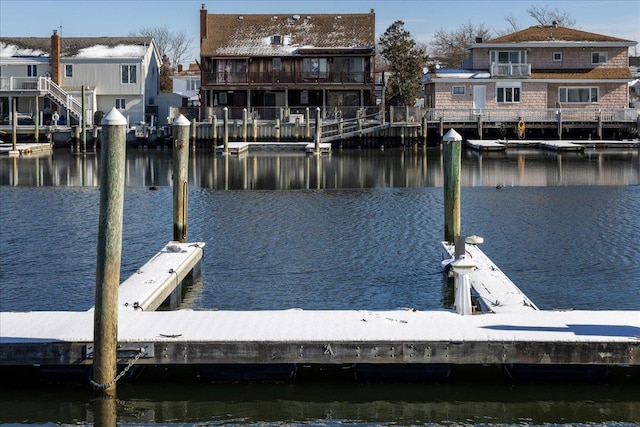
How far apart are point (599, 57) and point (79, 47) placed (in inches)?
1436

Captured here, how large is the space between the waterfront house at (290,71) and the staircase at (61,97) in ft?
27.8

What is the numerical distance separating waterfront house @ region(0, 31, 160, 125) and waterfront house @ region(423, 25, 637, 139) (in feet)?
69.6

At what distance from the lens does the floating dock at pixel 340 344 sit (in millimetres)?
13641

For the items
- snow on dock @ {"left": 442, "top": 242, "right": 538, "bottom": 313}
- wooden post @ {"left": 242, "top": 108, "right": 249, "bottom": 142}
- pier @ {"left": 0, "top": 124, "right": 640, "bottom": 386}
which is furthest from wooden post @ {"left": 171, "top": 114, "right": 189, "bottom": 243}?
wooden post @ {"left": 242, "top": 108, "right": 249, "bottom": 142}

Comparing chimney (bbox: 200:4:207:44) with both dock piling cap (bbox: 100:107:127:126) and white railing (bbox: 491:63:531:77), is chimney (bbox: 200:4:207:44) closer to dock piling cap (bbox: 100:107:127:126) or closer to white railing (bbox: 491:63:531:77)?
white railing (bbox: 491:63:531:77)

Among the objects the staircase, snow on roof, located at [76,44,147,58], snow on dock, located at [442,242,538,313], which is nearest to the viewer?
snow on dock, located at [442,242,538,313]

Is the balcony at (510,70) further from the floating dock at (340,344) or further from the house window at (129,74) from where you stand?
the floating dock at (340,344)

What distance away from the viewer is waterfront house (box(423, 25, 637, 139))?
67.2m

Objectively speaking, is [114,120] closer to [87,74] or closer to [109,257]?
[109,257]

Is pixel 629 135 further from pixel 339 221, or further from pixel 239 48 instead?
pixel 339 221

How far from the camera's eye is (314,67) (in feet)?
247

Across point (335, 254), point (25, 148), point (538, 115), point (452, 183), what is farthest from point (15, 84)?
point (452, 183)

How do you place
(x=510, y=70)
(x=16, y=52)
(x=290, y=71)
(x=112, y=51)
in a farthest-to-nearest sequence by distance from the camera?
(x=16, y=52) < (x=112, y=51) < (x=290, y=71) < (x=510, y=70)

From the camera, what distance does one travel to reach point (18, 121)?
71.7m
